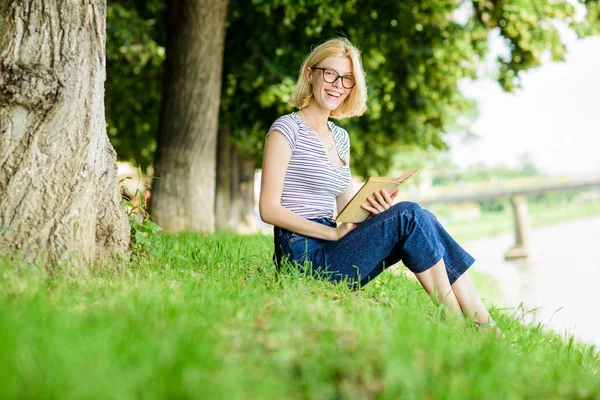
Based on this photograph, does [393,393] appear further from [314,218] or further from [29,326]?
[314,218]

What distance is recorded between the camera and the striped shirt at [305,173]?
435cm

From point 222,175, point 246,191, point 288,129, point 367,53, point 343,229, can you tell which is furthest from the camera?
point 246,191

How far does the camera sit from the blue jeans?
400 centimetres

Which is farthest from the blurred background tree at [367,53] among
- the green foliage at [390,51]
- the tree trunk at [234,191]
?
the tree trunk at [234,191]

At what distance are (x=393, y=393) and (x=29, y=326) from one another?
123cm

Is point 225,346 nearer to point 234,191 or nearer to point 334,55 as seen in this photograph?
point 334,55

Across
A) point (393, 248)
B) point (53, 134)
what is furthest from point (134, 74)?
point (393, 248)

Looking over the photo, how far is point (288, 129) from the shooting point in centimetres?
432

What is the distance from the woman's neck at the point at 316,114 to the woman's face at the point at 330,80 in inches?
1.4

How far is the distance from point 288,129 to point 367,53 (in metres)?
8.70

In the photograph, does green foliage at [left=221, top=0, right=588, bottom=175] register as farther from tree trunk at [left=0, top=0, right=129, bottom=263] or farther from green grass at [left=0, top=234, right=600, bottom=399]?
green grass at [left=0, top=234, right=600, bottom=399]

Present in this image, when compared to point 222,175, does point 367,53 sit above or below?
above

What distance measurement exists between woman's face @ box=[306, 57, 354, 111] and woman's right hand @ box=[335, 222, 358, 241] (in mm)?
817

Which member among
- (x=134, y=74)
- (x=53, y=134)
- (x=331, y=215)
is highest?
(x=134, y=74)
